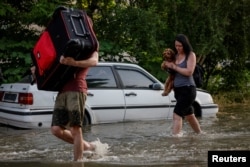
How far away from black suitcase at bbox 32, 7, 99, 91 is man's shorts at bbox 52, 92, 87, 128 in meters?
0.17

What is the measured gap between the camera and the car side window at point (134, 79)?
10876 millimetres

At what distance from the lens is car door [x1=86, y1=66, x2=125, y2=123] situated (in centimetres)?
1029

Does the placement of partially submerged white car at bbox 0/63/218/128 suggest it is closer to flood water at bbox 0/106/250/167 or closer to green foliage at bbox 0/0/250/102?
flood water at bbox 0/106/250/167

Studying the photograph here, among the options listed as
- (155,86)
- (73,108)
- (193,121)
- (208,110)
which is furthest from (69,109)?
(208,110)

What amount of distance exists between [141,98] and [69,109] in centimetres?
471

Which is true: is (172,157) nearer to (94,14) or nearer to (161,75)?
(161,75)

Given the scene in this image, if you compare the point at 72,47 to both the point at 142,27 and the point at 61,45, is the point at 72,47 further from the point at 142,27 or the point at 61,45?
the point at 142,27

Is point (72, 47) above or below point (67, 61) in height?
above

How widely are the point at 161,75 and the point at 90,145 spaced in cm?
741

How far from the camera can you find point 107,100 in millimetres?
10398

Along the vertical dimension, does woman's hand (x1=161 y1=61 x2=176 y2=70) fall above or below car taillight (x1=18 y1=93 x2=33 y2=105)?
above

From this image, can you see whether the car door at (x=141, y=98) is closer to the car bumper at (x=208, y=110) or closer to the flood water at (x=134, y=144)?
the flood water at (x=134, y=144)

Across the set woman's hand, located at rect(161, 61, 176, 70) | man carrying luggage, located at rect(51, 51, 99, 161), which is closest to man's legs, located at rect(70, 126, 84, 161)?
man carrying luggage, located at rect(51, 51, 99, 161)

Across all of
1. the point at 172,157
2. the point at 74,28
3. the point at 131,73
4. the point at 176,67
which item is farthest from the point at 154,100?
the point at 74,28
